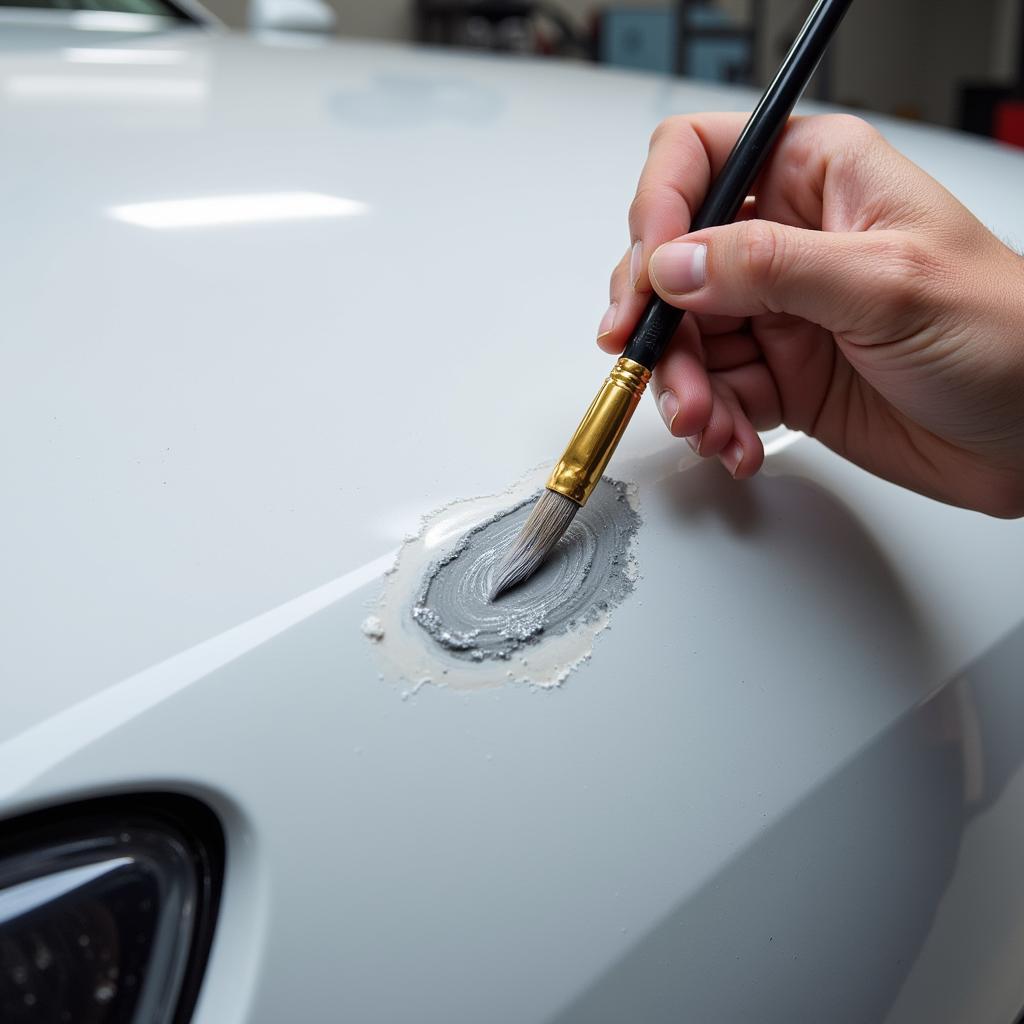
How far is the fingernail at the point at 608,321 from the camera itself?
21.3 inches

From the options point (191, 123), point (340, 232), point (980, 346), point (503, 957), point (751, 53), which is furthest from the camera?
point (751, 53)

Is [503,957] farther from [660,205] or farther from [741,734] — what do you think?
[660,205]

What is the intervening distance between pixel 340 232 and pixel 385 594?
294mm

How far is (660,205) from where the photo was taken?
0.57 meters

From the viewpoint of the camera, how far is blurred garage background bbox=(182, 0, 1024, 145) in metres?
4.15

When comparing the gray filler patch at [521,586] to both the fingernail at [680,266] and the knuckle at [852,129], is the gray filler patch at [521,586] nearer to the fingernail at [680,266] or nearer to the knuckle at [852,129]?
the fingernail at [680,266]

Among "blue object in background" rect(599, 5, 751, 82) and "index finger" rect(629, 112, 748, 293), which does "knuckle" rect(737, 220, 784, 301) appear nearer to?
"index finger" rect(629, 112, 748, 293)

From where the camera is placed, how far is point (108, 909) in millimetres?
343

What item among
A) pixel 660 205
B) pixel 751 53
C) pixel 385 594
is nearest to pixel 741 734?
pixel 385 594

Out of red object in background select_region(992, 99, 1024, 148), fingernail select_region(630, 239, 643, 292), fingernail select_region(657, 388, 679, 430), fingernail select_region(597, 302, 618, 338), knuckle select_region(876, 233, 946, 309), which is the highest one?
knuckle select_region(876, 233, 946, 309)

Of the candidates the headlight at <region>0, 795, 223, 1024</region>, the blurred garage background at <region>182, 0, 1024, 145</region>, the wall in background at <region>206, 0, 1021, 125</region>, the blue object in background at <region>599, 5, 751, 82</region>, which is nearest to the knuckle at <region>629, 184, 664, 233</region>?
the headlight at <region>0, 795, 223, 1024</region>

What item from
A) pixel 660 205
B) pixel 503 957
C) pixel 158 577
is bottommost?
pixel 503 957

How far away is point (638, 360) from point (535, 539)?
0.40ft

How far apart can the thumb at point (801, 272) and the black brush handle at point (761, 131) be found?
22mm
